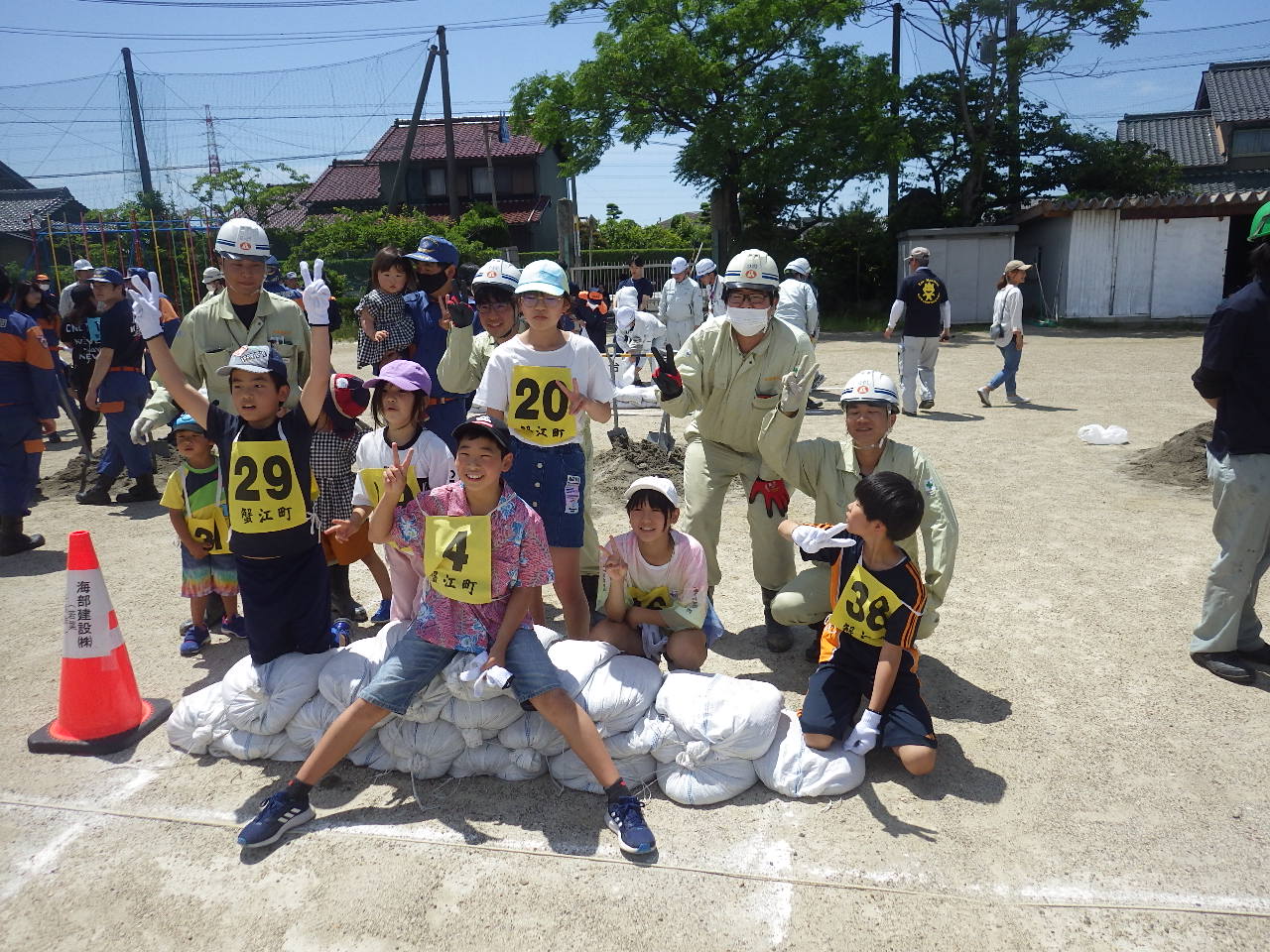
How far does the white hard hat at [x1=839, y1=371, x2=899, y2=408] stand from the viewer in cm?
396

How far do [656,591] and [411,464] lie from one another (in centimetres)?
Result: 127

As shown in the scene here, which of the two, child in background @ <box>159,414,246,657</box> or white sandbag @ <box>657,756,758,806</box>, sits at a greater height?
child in background @ <box>159,414,246,657</box>

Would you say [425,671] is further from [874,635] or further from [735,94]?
[735,94]

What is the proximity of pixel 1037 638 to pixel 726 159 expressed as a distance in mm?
22050

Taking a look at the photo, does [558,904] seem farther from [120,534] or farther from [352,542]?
[120,534]

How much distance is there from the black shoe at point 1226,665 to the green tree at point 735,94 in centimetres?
2160

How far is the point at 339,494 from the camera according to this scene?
15.9 feet

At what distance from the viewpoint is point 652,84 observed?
23.6 metres

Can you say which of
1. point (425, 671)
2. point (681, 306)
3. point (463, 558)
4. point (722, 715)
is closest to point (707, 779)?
point (722, 715)

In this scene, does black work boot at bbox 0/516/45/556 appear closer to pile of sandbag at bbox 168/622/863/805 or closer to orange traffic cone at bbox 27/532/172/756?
orange traffic cone at bbox 27/532/172/756

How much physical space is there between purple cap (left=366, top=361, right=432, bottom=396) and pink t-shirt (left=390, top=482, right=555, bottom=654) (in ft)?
2.29

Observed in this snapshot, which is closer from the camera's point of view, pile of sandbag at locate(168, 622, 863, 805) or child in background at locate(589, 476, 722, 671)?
pile of sandbag at locate(168, 622, 863, 805)

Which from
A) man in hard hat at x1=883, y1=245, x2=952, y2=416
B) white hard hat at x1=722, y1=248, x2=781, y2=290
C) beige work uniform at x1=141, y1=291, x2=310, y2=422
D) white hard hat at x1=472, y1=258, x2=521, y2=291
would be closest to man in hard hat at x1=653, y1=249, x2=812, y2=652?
white hard hat at x1=722, y1=248, x2=781, y2=290

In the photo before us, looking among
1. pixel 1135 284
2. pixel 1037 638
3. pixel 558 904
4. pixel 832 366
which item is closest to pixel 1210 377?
pixel 1037 638
